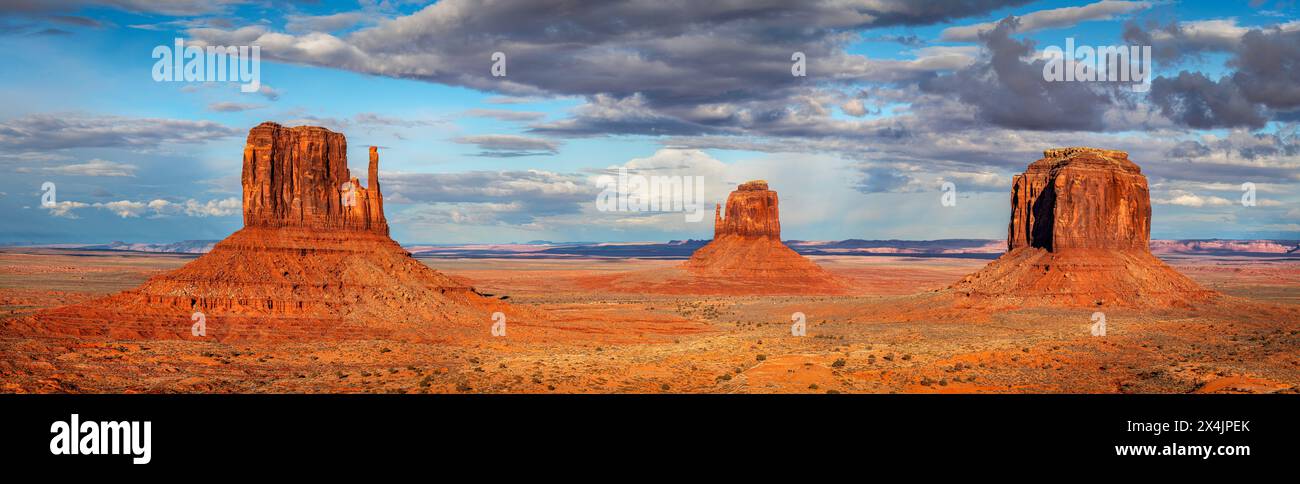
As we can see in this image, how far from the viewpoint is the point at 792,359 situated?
40.4 m

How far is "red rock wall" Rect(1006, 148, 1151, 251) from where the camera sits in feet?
227

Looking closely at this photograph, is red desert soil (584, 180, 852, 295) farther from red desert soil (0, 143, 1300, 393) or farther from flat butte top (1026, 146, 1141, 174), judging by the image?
flat butte top (1026, 146, 1141, 174)

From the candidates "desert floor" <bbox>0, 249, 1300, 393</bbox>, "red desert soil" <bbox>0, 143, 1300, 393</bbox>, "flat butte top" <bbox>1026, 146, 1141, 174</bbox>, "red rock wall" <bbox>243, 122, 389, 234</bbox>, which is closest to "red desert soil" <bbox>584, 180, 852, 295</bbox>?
"red desert soil" <bbox>0, 143, 1300, 393</bbox>

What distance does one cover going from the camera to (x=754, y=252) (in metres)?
130

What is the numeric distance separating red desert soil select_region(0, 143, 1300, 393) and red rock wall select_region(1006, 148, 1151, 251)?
35cm

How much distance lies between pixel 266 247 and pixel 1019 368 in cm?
4323

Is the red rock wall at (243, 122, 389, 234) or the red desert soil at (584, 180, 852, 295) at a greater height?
the red rock wall at (243, 122, 389, 234)

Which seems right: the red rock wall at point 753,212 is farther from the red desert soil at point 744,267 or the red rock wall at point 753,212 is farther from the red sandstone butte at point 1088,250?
the red sandstone butte at point 1088,250

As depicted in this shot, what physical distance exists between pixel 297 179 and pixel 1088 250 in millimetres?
56953

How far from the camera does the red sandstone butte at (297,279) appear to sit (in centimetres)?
5184

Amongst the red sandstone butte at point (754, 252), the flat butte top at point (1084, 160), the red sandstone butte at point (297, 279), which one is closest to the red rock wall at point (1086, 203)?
the flat butte top at point (1084, 160)

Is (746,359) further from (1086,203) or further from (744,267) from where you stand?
(744,267)

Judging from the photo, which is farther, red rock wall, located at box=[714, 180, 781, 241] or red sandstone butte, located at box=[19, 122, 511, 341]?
red rock wall, located at box=[714, 180, 781, 241]
